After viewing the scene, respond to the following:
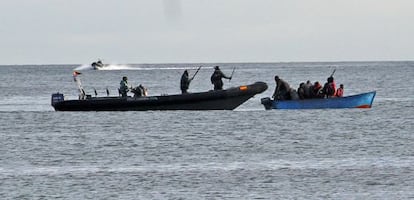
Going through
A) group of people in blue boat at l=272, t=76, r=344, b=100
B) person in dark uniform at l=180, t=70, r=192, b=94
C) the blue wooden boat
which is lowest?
the blue wooden boat

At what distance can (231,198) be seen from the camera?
80.9ft

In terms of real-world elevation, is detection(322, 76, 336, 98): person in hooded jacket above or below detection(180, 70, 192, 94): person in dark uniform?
below

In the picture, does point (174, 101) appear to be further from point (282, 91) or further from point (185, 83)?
point (282, 91)

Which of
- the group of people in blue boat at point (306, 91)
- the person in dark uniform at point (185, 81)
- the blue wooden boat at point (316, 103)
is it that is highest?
the person in dark uniform at point (185, 81)

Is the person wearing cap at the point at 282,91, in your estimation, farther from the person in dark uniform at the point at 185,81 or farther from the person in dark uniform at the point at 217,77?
the person in dark uniform at the point at 185,81

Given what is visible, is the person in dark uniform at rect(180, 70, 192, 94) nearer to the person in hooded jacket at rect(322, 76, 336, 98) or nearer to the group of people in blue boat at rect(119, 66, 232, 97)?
the group of people in blue boat at rect(119, 66, 232, 97)

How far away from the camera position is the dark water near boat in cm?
2611

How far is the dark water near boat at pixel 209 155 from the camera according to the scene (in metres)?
26.1

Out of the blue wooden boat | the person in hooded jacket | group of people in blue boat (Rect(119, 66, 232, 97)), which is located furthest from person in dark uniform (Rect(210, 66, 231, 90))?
the person in hooded jacket

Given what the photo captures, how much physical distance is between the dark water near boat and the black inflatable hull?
0.60 meters

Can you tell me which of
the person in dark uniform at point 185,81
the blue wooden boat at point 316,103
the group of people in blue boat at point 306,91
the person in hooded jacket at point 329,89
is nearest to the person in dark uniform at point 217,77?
the person in dark uniform at point 185,81

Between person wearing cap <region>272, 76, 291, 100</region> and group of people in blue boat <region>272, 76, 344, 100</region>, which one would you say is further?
group of people in blue boat <region>272, 76, 344, 100</region>

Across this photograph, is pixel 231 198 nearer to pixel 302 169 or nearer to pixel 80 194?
pixel 80 194

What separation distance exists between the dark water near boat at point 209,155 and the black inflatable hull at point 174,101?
60 centimetres
